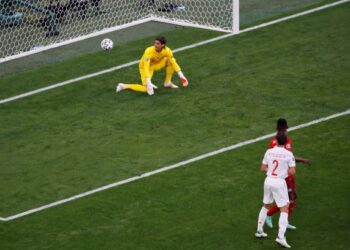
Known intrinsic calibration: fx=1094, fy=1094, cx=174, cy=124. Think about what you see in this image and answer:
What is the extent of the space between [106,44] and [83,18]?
1043mm

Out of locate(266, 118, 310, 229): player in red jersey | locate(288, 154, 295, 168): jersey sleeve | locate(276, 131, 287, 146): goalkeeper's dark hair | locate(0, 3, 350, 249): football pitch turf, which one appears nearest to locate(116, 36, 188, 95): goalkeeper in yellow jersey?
locate(0, 3, 350, 249): football pitch turf

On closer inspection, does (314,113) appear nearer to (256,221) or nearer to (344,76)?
(344,76)

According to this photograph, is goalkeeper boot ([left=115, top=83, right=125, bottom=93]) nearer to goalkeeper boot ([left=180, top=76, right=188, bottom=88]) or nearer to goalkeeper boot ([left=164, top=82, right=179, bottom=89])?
goalkeeper boot ([left=164, top=82, right=179, bottom=89])

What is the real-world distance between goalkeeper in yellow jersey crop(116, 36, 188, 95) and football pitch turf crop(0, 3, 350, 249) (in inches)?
8.6

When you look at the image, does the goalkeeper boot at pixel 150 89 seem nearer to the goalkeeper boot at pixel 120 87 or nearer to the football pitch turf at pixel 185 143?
the football pitch turf at pixel 185 143

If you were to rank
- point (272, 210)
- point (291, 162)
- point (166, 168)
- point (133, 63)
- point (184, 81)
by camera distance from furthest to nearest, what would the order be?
1. point (133, 63)
2. point (184, 81)
3. point (166, 168)
4. point (272, 210)
5. point (291, 162)

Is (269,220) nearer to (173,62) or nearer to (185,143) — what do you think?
(185,143)

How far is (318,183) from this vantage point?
669 inches

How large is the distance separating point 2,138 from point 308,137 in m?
5.45

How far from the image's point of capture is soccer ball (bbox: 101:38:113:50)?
78.0 ft

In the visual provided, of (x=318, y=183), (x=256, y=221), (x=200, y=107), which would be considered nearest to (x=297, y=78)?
(x=200, y=107)

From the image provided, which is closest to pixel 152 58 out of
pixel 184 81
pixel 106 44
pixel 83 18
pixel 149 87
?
pixel 149 87

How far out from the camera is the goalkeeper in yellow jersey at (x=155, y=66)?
68.7 feet

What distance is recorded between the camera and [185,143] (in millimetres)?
18844
